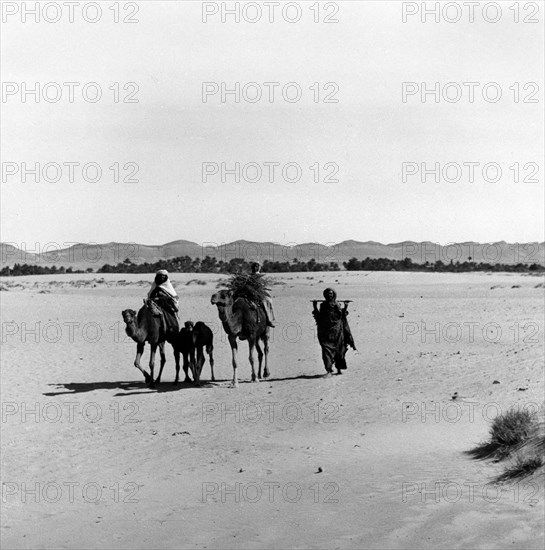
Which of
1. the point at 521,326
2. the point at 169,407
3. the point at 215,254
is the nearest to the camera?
the point at 169,407

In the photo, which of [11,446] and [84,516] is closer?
[84,516]

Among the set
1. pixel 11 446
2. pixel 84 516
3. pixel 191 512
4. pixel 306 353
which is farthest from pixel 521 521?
pixel 306 353

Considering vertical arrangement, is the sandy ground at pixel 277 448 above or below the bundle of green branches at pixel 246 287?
below

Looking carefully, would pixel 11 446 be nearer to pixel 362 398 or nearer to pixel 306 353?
pixel 362 398

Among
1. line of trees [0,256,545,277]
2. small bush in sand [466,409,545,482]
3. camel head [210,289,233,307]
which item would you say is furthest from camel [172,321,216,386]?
line of trees [0,256,545,277]

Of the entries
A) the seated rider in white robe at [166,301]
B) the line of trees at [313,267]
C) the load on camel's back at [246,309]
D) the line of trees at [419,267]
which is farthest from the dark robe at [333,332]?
the line of trees at [419,267]

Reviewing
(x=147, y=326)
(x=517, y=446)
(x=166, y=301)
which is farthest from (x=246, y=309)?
(x=517, y=446)

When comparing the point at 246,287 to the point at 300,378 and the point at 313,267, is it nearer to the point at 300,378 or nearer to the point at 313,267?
the point at 300,378

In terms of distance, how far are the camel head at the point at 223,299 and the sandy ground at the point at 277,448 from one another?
175 centimetres

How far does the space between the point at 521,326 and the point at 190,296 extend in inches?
1002

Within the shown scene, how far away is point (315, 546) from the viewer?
8445 mm

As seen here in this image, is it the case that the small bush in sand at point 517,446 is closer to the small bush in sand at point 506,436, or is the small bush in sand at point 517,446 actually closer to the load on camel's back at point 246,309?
the small bush in sand at point 506,436

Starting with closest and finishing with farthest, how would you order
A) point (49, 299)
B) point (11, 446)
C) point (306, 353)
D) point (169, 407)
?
1. point (11, 446)
2. point (169, 407)
3. point (306, 353)
4. point (49, 299)

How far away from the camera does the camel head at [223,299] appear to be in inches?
637
